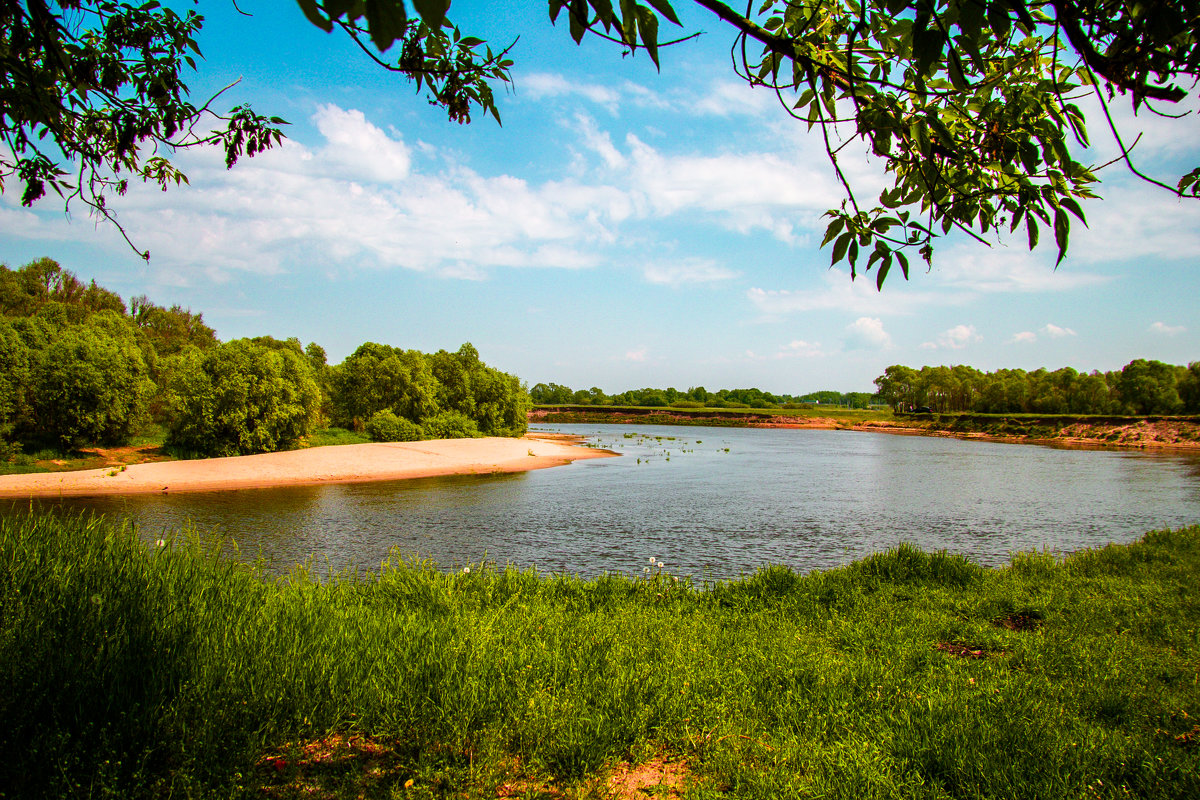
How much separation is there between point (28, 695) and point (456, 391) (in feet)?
168

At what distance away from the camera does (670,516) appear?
20.7 m

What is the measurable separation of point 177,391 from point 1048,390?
121331 millimetres

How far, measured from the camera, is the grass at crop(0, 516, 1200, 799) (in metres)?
3.17

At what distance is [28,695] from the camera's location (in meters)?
3.11

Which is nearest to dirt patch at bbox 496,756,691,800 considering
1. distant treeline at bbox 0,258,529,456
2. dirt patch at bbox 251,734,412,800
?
dirt patch at bbox 251,734,412,800

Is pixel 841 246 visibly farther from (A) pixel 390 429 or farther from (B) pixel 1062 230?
(A) pixel 390 429

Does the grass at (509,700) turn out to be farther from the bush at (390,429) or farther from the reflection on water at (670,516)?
the bush at (390,429)

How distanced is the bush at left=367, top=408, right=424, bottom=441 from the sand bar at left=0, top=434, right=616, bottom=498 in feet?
5.22

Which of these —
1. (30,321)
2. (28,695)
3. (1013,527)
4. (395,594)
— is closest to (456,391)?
(30,321)

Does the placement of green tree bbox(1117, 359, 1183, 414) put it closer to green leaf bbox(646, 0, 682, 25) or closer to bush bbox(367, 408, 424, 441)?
bush bbox(367, 408, 424, 441)

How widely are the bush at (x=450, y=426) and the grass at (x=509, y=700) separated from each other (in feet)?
139

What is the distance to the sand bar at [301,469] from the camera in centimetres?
2244

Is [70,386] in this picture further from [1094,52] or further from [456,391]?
[1094,52]

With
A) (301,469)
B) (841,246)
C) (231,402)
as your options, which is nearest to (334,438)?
(231,402)
